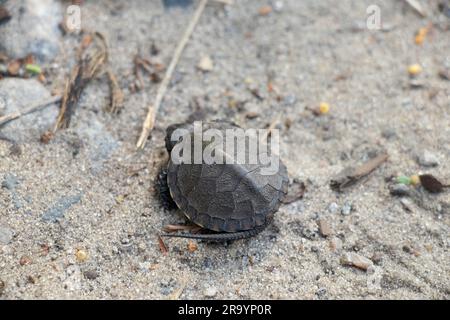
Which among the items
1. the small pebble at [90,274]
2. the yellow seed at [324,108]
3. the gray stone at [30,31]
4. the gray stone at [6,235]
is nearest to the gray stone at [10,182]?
the gray stone at [6,235]

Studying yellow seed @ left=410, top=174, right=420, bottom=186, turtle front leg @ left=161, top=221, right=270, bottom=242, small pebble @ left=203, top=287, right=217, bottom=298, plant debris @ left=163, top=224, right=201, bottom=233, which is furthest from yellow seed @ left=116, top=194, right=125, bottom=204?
yellow seed @ left=410, top=174, right=420, bottom=186

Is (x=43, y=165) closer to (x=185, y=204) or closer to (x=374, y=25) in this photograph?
(x=185, y=204)

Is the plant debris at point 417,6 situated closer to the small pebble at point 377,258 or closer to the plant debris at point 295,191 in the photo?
the plant debris at point 295,191

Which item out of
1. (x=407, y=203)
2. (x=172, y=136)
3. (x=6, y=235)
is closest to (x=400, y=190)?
(x=407, y=203)

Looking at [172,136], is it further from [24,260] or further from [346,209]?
[346,209]

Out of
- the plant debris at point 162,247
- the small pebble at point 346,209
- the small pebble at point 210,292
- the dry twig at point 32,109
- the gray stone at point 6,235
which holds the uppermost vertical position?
the dry twig at point 32,109

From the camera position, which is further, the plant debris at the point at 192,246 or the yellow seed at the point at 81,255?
the plant debris at the point at 192,246
